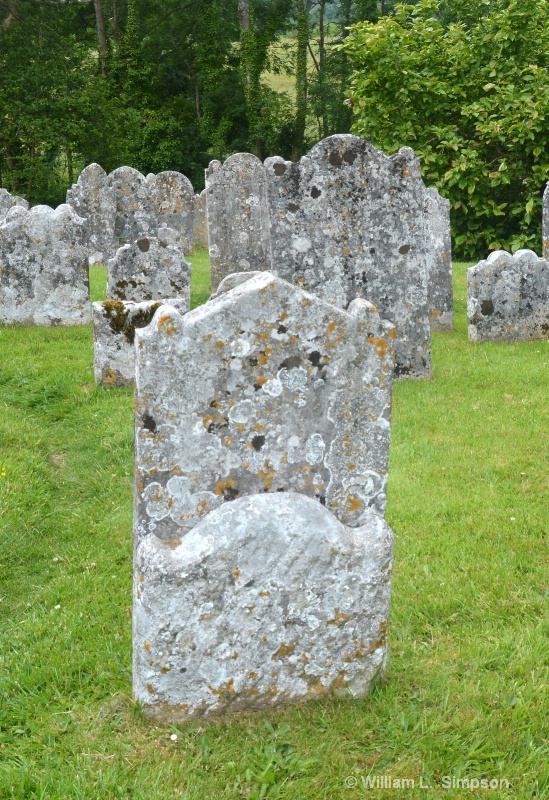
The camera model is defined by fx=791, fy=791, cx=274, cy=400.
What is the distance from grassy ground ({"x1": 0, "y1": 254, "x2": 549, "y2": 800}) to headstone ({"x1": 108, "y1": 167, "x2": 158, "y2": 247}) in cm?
1032

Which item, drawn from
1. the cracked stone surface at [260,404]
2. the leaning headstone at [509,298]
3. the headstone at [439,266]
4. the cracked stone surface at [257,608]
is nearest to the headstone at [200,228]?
the headstone at [439,266]

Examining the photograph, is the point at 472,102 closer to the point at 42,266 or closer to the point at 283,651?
the point at 42,266

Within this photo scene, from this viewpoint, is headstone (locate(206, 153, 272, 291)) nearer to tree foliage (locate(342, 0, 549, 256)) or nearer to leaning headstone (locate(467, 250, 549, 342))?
leaning headstone (locate(467, 250, 549, 342))

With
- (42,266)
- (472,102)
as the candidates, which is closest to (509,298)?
(42,266)

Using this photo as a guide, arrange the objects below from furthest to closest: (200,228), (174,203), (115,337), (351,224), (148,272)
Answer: (200,228), (174,203), (148,272), (115,337), (351,224)

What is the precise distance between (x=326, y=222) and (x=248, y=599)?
5.72 m

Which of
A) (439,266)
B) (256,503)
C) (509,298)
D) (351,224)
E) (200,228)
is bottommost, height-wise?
(256,503)

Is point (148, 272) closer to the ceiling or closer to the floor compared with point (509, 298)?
closer to the ceiling

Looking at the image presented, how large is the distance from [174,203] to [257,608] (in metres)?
16.9

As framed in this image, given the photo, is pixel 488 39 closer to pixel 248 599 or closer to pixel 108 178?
pixel 108 178

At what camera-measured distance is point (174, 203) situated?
18953 mm

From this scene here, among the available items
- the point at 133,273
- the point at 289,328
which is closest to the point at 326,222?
the point at 133,273

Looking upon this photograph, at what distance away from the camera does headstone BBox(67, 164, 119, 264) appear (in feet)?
56.0

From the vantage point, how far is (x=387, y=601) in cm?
338
